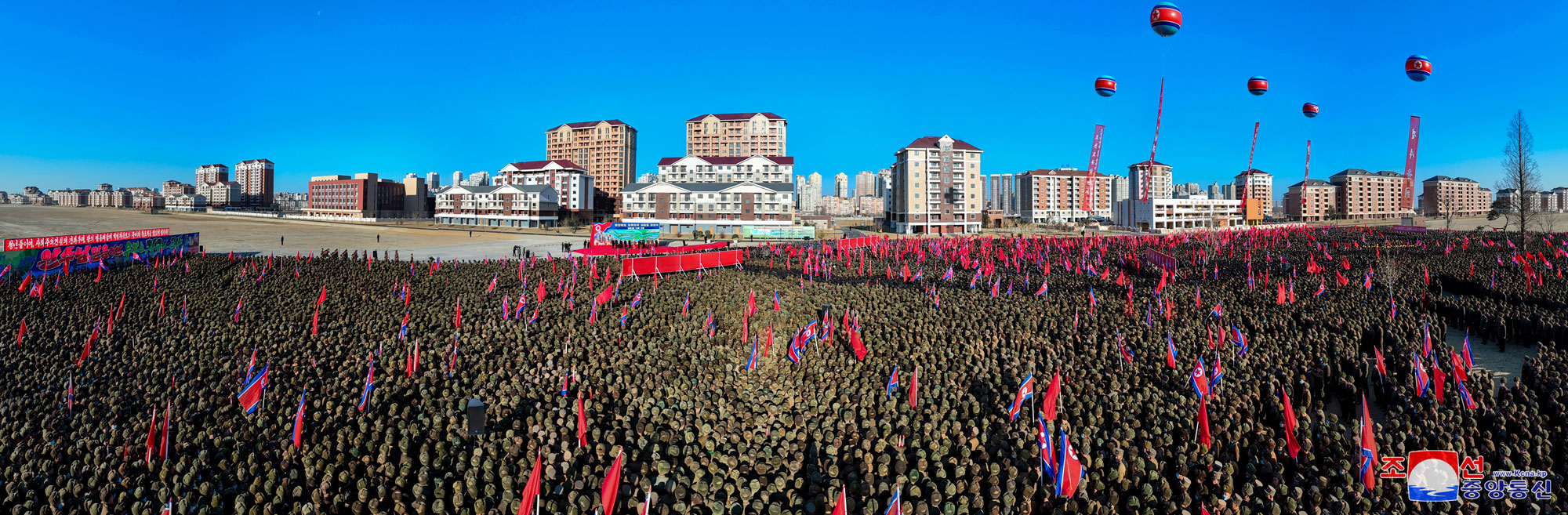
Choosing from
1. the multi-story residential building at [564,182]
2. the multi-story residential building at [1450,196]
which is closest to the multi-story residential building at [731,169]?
the multi-story residential building at [564,182]

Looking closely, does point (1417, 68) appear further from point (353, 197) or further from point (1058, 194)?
point (353, 197)

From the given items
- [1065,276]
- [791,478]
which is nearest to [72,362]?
[791,478]

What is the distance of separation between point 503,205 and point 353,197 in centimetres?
4128

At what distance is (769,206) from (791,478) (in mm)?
59285

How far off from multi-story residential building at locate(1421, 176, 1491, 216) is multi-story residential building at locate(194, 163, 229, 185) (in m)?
244

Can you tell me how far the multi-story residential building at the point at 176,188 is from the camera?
496ft

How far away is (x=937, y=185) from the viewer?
68.8m

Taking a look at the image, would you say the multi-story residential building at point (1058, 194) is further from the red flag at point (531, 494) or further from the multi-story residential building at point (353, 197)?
the red flag at point (531, 494)

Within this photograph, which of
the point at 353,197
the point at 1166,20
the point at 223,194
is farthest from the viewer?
the point at 223,194

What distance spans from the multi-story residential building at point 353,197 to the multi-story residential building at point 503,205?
1076 inches

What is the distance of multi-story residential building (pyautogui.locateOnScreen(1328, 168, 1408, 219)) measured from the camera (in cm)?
10569

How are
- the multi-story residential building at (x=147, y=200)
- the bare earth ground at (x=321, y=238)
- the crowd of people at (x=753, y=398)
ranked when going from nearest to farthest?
the crowd of people at (x=753, y=398) → the bare earth ground at (x=321, y=238) → the multi-story residential building at (x=147, y=200)

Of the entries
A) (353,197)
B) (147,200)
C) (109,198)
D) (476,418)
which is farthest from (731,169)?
(109,198)

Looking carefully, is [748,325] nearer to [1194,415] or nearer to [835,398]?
[835,398]
